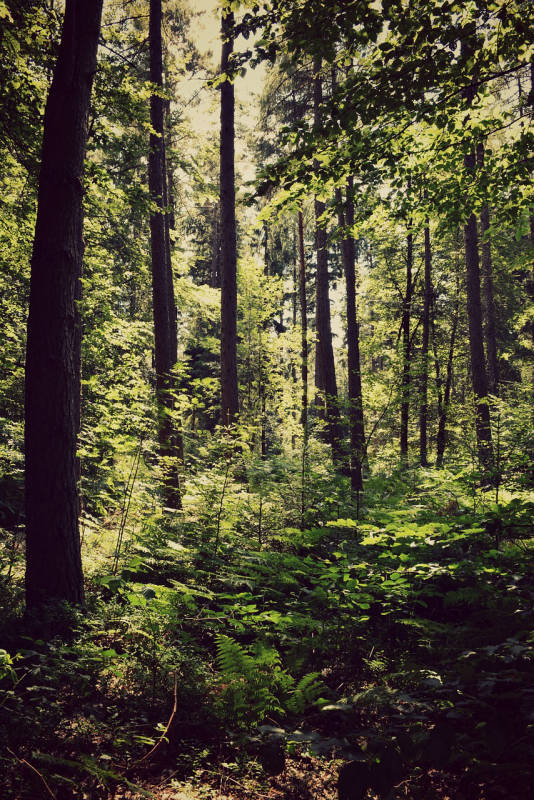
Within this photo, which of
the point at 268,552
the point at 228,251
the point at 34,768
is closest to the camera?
the point at 34,768

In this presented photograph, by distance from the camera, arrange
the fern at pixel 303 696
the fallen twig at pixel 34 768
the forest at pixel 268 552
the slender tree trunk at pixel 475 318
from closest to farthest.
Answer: the fallen twig at pixel 34 768
the forest at pixel 268 552
the fern at pixel 303 696
the slender tree trunk at pixel 475 318

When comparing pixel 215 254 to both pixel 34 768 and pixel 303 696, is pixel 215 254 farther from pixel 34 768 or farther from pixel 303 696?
pixel 34 768

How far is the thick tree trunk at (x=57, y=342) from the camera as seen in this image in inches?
157

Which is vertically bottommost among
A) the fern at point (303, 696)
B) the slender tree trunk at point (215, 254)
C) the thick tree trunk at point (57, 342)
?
the fern at point (303, 696)

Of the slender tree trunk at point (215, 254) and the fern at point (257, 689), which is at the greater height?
the slender tree trunk at point (215, 254)

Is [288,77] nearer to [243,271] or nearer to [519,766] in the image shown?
[243,271]

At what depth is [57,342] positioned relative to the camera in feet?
13.4

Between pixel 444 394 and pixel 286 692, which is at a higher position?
pixel 444 394

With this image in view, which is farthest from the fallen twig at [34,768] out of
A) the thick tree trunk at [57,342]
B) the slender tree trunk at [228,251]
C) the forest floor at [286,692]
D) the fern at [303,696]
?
the slender tree trunk at [228,251]

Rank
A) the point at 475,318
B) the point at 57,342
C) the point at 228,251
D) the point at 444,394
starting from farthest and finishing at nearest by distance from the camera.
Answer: the point at 444,394 → the point at 475,318 → the point at 228,251 → the point at 57,342

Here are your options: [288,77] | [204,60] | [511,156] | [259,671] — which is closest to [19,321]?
[259,671]

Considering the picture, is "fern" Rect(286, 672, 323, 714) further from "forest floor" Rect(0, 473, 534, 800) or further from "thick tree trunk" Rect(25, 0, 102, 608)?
"thick tree trunk" Rect(25, 0, 102, 608)

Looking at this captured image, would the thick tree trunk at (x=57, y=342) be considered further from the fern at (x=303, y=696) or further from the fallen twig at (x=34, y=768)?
the fern at (x=303, y=696)

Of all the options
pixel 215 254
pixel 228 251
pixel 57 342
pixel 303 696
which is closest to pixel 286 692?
pixel 303 696
